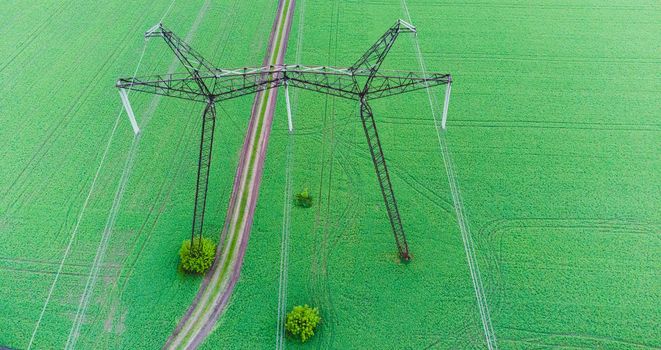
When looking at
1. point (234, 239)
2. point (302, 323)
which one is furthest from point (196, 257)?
point (302, 323)

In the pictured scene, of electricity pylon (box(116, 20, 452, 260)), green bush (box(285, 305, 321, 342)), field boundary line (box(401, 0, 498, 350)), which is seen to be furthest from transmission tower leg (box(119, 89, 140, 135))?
field boundary line (box(401, 0, 498, 350))

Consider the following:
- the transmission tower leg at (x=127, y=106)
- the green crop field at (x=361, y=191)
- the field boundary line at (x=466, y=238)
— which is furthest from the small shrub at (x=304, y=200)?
the transmission tower leg at (x=127, y=106)

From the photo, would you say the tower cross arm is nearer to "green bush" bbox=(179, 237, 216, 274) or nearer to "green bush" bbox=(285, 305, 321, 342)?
"green bush" bbox=(285, 305, 321, 342)

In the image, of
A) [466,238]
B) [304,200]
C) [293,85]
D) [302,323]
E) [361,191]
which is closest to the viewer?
[302,323]

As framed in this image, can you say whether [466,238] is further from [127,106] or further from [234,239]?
[127,106]

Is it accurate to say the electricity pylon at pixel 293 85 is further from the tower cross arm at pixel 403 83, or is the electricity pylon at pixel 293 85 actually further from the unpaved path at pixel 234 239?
the unpaved path at pixel 234 239

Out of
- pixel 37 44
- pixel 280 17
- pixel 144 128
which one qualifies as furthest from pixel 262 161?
pixel 37 44
